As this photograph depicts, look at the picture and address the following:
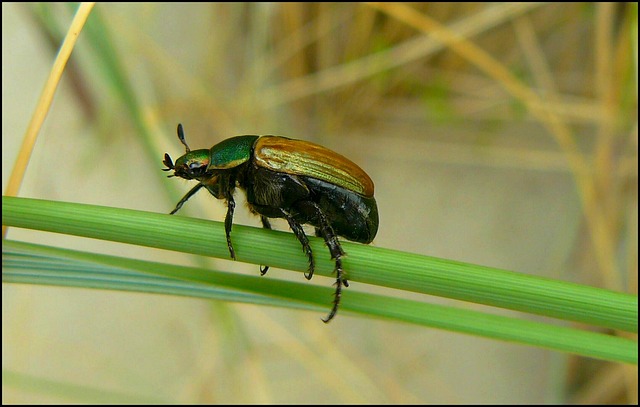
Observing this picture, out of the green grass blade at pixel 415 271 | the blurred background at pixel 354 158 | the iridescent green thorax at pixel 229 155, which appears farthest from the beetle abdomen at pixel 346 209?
the blurred background at pixel 354 158

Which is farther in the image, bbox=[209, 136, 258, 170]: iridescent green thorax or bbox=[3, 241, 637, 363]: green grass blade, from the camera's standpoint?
bbox=[209, 136, 258, 170]: iridescent green thorax

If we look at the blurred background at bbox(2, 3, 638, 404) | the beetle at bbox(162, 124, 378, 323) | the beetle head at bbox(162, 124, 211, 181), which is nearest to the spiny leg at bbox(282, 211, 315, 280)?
the beetle at bbox(162, 124, 378, 323)

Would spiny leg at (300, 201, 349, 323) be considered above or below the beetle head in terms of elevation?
below

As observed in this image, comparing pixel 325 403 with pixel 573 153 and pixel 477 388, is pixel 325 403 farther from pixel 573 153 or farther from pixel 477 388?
pixel 573 153

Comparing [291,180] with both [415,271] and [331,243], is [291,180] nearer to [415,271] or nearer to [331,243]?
[331,243]

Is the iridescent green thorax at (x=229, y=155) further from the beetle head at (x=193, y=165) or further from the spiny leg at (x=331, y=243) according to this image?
the spiny leg at (x=331, y=243)

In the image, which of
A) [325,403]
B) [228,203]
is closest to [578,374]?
[325,403]

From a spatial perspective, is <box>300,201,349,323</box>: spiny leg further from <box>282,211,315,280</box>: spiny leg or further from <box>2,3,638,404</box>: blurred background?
<box>2,3,638,404</box>: blurred background

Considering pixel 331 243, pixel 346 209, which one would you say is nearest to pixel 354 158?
pixel 346 209
